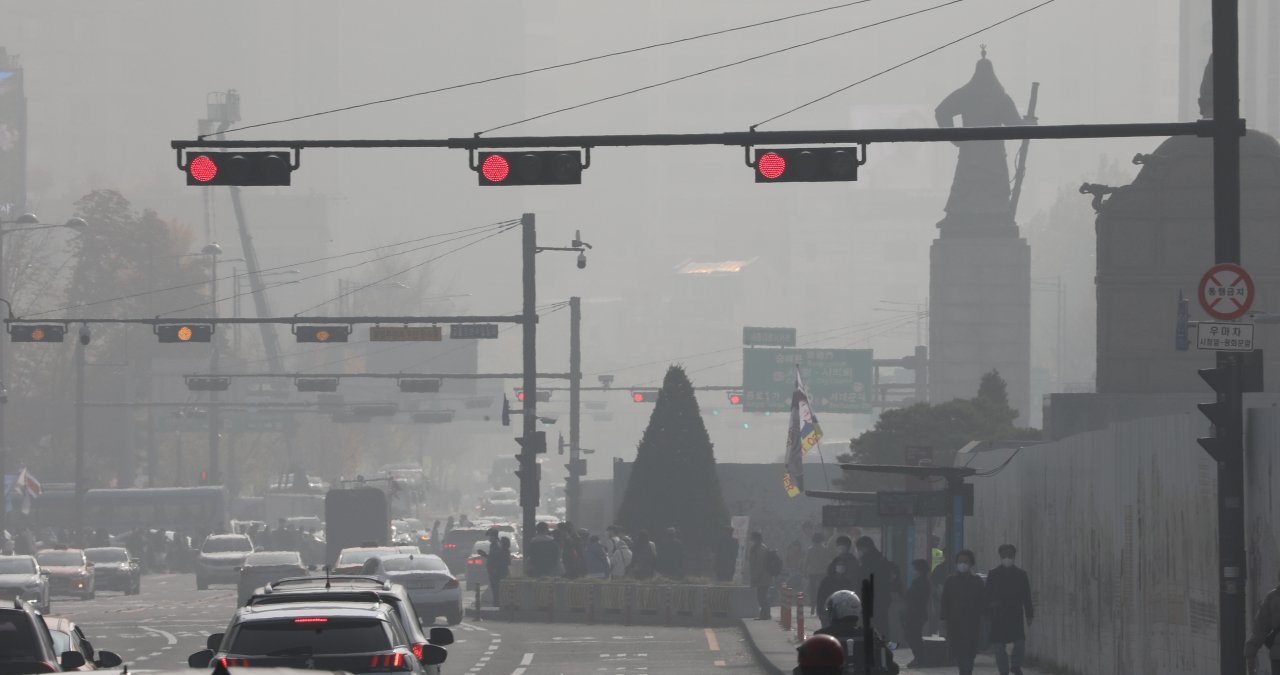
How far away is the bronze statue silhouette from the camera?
70.2 meters

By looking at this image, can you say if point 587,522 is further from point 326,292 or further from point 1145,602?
point 326,292

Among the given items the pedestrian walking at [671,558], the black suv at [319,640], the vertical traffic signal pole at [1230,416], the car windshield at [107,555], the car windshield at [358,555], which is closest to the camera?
the black suv at [319,640]

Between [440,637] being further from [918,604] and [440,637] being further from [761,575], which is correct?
[761,575]

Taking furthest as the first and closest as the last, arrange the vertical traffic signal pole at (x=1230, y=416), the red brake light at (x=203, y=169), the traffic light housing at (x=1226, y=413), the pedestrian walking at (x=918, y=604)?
the pedestrian walking at (x=918, y=604)
the red brake light at (x=203, y=169)
the traffic light housing at (x=1226, y=413)
the vertical traffic signal pole at (x=1230, y=416)

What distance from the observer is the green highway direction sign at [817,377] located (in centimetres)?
7238

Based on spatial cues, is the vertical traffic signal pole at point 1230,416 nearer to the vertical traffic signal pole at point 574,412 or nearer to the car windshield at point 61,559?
the car windshield at point 61,559

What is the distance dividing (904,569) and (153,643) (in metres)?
13.1

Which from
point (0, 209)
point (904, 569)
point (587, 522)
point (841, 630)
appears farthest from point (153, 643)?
point (0, 209)

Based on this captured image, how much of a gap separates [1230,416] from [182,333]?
2770 cm

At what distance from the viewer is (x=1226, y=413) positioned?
578 inches

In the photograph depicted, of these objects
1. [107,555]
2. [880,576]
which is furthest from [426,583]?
[107,555]

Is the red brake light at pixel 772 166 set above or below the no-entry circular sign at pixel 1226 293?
above

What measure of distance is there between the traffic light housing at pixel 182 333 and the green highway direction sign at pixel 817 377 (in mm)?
36407

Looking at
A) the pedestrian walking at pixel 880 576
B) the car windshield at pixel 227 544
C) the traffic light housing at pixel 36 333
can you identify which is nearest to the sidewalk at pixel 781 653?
the pedestrian walking at pixel 880 576
